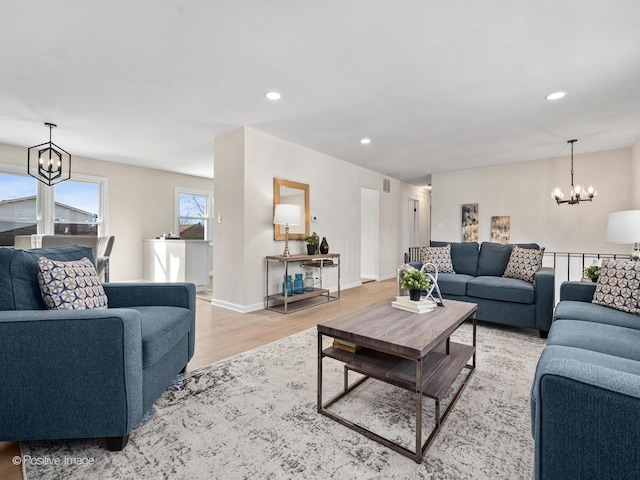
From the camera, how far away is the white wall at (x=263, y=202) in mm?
4047

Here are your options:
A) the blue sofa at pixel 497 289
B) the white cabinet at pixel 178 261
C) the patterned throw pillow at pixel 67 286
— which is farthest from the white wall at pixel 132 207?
the blue sofa at pixel 497 289

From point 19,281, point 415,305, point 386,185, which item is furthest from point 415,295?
point 386,185

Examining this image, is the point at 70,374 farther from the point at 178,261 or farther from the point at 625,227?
the point at 178,261

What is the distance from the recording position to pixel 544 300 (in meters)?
3.10

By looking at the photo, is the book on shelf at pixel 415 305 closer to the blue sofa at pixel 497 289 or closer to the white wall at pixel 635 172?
the blue sofa at pixel 497 289

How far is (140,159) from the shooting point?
5676 mm

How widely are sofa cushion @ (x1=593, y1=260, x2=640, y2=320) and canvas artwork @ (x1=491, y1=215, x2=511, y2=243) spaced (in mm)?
3974

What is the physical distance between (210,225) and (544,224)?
23.7 feet

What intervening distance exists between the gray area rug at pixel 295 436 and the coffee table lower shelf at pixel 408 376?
4 centimetres

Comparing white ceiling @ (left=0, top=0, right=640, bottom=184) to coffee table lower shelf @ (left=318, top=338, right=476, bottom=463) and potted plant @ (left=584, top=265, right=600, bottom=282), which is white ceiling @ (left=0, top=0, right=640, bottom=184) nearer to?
potted plant @ (left=584, top=265, right=600, bottom=282)

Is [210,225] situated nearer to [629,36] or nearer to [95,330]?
[95,330]

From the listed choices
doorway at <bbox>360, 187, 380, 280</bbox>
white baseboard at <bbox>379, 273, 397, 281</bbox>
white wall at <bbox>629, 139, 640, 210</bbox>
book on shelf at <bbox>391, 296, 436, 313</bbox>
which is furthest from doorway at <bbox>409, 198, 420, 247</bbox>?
book on shelf at <bbox>391, 296, 436, 313</bbox>

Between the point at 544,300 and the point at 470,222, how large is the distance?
3.63 m

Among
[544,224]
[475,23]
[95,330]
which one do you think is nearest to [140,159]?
[95,330]
